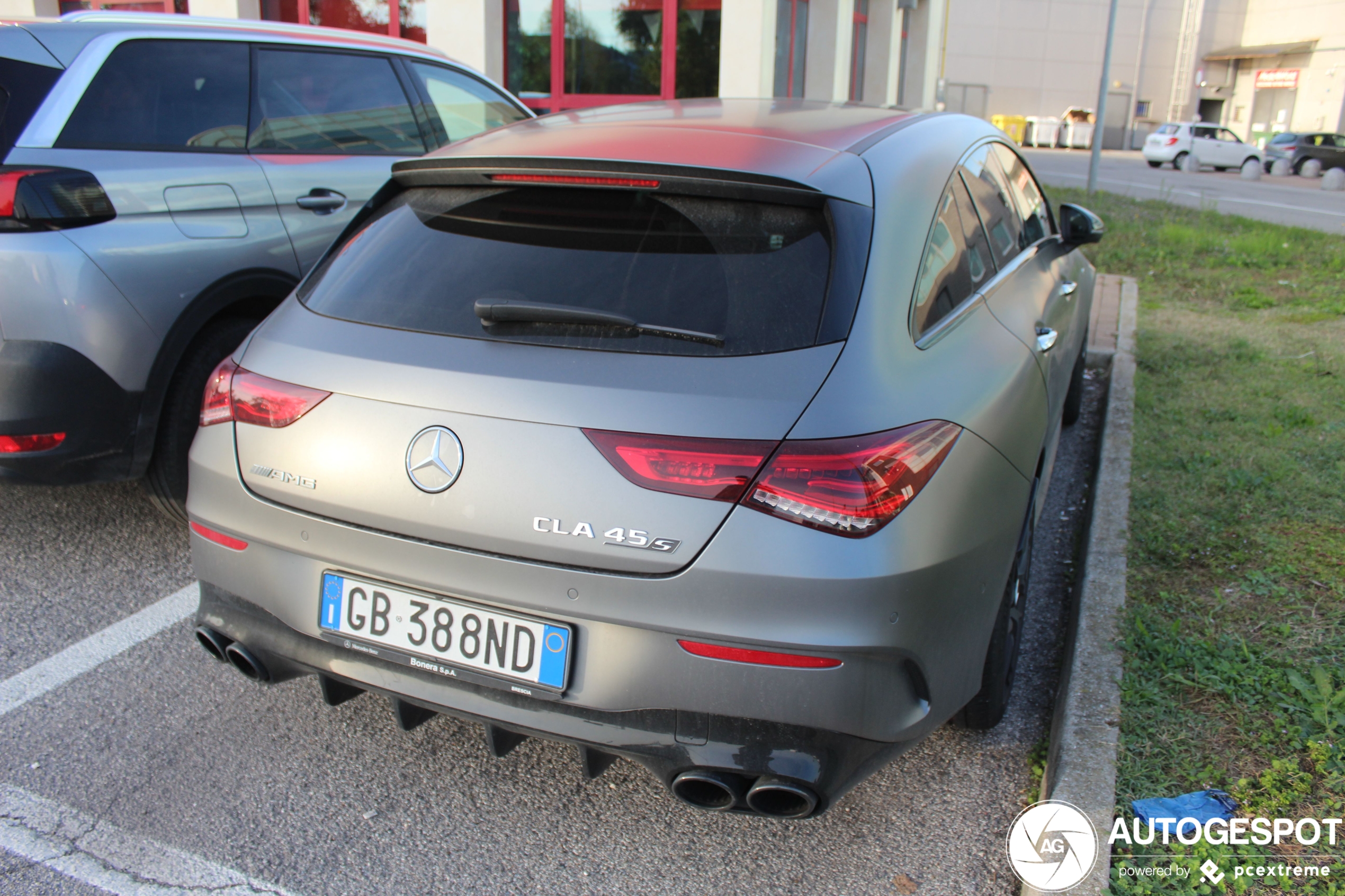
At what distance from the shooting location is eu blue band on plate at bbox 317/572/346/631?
6.54 feet

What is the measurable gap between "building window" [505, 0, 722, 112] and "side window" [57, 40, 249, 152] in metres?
9.10

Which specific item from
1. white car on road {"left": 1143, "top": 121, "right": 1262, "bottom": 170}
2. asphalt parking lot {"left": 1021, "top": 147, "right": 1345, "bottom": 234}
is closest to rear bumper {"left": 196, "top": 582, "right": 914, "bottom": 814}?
asphalt parking lot {"left": 1021, "top": 147, "right": 1345, "bottom": 234}

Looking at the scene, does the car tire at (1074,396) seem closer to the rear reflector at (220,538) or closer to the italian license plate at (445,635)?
the italian license plate at (445,635)

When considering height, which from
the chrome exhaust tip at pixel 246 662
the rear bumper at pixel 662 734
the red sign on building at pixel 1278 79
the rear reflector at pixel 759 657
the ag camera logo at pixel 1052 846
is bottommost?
the ag camera logo at pixel 1052 846

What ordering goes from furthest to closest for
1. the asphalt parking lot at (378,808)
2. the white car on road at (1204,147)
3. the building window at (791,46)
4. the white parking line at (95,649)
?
1. the white car on road at (1204,147)
2. the building window at (791,46)
3. the white parking line at (95,649)
4. the asphalt parking lot at (378,808)

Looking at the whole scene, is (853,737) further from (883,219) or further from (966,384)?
(883,219)

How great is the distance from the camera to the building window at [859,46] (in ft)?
58.6

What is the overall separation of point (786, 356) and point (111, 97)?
2804mm

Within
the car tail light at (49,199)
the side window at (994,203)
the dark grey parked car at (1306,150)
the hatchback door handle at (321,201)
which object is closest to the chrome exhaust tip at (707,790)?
the side window at (994,203)

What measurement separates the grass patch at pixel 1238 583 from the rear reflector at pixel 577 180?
176 centimetres

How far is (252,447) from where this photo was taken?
6.87 ft

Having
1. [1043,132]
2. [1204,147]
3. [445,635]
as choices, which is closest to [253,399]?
[445,635]

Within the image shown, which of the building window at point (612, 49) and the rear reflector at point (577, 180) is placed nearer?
the rear reflector at point (577, 180)

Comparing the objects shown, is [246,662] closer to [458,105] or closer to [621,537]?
[621,537]
